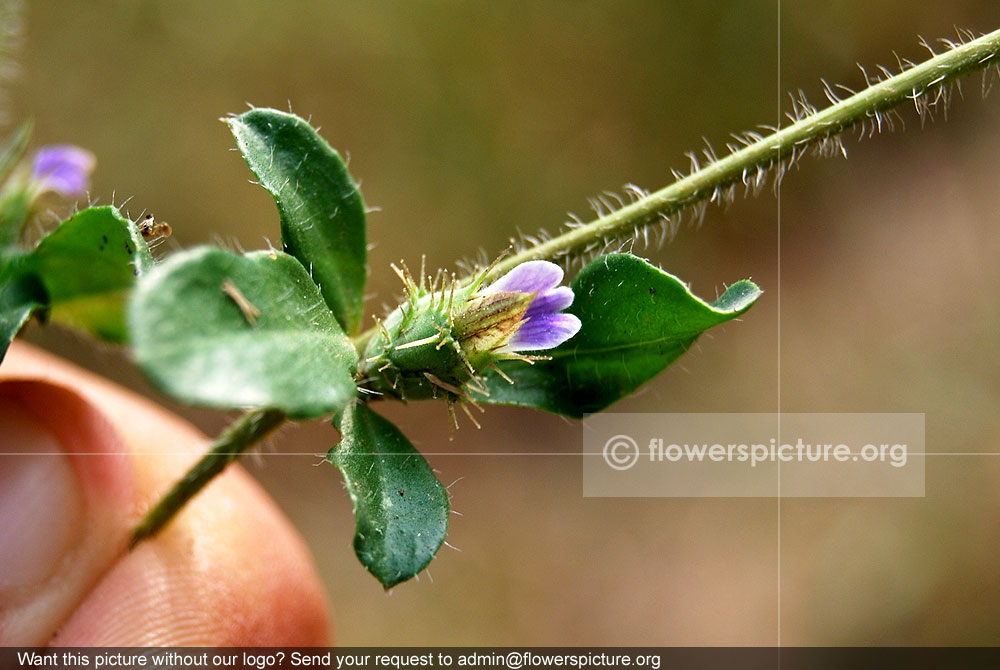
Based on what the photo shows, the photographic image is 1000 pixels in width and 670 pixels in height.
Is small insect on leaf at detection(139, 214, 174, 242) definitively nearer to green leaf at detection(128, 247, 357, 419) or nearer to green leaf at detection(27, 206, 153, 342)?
green leaf at detection(27, 206, 153, 342)

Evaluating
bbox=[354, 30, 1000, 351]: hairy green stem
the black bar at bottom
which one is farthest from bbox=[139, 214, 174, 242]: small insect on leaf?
the black bar at bottom

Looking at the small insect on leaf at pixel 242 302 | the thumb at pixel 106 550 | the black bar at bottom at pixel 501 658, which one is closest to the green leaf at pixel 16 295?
the thumb at pixel 106 550

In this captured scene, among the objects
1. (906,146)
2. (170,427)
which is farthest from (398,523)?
(906,146)

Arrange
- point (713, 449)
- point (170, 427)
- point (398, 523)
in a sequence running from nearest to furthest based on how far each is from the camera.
A: point (398, 523), point (170, 427), point (713, 449)

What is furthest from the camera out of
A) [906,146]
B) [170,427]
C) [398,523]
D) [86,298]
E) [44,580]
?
[906,146]

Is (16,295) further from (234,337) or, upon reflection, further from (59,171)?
(234,337)

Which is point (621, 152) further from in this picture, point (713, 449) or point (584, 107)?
point (713, 449)

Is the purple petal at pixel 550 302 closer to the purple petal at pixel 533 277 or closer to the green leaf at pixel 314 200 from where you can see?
the purple petal at pixel 533 277
